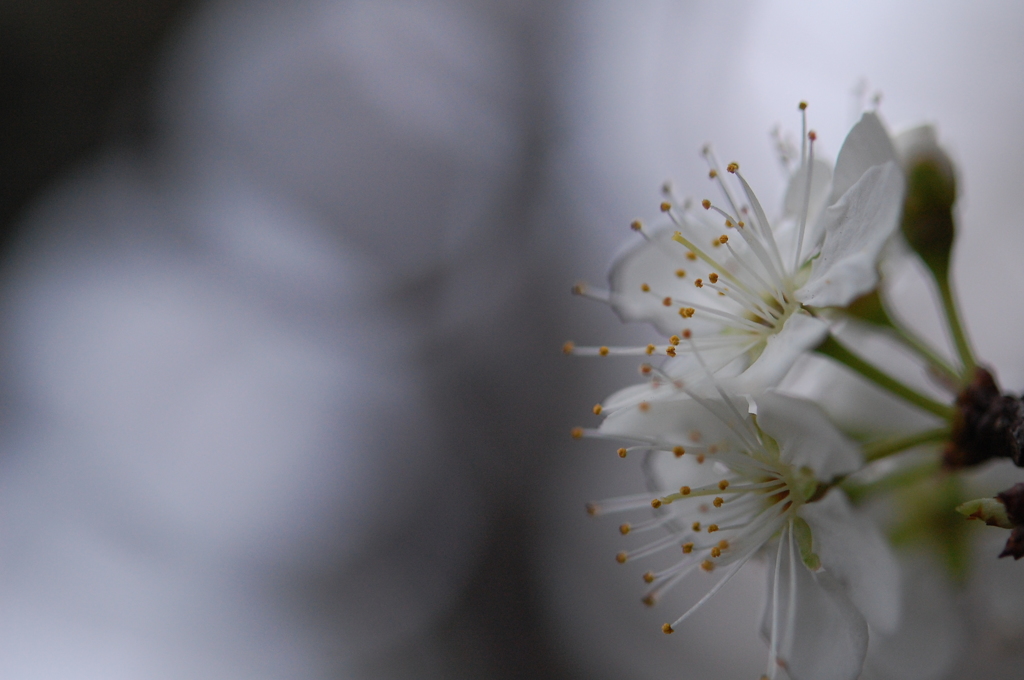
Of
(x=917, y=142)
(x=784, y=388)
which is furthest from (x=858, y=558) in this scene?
(x=917, y=142)

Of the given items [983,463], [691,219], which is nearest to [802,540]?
[983,463]

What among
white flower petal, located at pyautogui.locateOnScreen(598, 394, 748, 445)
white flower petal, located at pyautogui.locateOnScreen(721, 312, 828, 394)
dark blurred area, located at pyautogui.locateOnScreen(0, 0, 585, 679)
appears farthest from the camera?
dark blurred area, located at pyautogui.locateOnScreen(0, 0, 585, 679)

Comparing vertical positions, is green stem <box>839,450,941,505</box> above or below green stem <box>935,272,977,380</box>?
below

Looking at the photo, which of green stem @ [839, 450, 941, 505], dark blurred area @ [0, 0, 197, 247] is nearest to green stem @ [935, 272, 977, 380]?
green stem @ [839, 450, 941, 505]

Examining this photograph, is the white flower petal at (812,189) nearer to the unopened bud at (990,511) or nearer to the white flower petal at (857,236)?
the white flower petal at (857,236)

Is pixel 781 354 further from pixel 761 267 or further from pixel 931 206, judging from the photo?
pixel 931 206

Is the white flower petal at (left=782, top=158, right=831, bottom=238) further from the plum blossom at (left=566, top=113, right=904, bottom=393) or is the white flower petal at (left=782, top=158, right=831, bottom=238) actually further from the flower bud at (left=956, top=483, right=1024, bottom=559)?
the flower bud at (left=956, top=483, right=1024, bottom=559)

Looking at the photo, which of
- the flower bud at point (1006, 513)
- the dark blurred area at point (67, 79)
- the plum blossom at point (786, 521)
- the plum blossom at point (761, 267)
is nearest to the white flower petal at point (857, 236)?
the plum blossom at point (761, 267)
